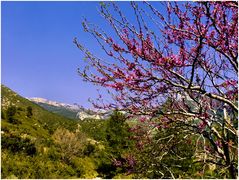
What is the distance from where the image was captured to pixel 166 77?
5.69m

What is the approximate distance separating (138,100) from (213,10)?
1.97 meters

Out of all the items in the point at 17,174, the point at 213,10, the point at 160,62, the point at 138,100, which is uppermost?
the point at 213,10

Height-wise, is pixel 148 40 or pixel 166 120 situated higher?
pixel 148 40

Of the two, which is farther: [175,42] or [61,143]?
[61,143]

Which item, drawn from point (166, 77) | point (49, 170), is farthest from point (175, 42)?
point (49, 170)

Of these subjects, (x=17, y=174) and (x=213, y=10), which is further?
(x=17, y=174)

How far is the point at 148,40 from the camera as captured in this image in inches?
215

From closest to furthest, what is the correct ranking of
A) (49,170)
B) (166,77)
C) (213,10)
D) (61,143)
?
(213,10) < (166,77) < (49,170) < (61,143)

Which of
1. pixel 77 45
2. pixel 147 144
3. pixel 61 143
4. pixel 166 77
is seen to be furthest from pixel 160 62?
pixel 61 143

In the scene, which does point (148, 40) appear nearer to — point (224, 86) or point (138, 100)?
point (138, 100)

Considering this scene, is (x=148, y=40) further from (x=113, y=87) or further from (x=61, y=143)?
(x=61, y=143)

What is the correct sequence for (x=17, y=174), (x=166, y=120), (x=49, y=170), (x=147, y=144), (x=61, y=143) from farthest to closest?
(x=61, y=143) → (x=49, y=170) → (x=17, y=174) → (x=147, y=144) → (x=166, y=120)

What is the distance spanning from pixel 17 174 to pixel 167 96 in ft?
64.6

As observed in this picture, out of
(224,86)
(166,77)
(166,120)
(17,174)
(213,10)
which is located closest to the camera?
(213,10)
